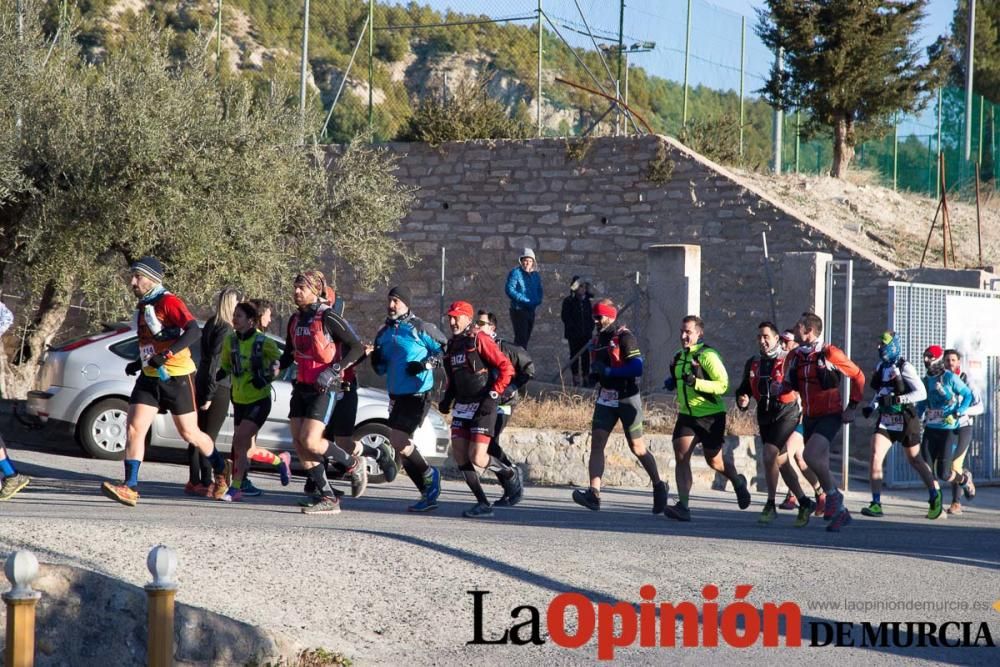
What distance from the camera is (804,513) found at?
1073cm

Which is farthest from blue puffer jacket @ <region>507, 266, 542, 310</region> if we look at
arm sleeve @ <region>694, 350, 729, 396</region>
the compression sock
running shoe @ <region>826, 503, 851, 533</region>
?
the compression sock

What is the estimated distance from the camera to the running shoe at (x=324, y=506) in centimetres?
950

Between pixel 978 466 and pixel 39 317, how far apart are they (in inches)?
481

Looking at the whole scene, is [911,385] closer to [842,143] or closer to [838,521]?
[838,521]

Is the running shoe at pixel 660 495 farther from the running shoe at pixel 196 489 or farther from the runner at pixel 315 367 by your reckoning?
the running shoe at pixel 196 489

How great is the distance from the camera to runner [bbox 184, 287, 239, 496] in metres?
10.3

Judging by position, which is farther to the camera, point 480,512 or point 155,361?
point 480,512

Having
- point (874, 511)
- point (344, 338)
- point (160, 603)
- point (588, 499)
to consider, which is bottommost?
point (874, 511)

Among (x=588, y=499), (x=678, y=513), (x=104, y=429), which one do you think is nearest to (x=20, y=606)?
(x=588, y=499)

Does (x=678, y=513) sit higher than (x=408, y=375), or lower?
lower

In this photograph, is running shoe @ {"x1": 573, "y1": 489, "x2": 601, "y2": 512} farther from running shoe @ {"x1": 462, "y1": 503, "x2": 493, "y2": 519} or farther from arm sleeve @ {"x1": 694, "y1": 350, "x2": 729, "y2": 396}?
arm sleeve @ {"x1": 694, "y1": 350, "x2": 729, "y2": 396}

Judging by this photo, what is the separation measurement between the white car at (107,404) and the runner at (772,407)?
11.1 ft

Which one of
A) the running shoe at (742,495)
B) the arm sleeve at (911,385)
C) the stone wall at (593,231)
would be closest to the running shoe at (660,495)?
the running shoe at (742,495)

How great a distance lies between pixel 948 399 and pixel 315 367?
6968 millimetres
